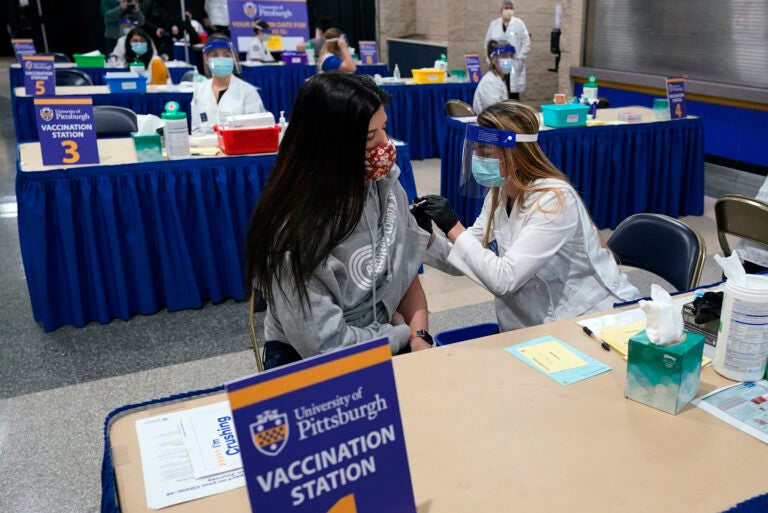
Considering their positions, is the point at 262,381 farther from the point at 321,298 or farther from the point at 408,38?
the point at 408,38

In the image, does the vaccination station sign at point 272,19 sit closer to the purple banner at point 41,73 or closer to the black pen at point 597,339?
the purple banner at point 41,73

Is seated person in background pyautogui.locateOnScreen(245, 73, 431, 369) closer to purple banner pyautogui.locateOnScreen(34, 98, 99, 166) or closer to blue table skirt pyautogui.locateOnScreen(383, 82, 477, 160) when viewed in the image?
purple banner pyautogui.locateOnScreen(34, 98, 99, 166)

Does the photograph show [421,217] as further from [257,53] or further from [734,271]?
[257,53]

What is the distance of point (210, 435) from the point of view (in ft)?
3.86

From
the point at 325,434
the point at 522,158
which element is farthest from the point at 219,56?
the point at 325,434

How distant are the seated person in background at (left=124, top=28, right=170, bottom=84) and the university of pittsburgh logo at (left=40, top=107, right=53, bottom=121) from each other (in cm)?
318

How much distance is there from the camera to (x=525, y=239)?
1.84 metres

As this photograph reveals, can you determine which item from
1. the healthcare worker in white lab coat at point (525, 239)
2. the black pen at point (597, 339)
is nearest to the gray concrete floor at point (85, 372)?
the healthcare worker in white lab coat at point (525, 239)

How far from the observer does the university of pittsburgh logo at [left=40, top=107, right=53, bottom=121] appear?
3.05 m

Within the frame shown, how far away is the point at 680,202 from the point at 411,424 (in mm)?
4406

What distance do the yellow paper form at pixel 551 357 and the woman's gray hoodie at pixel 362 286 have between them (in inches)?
15.8

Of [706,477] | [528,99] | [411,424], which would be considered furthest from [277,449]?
[528,99]

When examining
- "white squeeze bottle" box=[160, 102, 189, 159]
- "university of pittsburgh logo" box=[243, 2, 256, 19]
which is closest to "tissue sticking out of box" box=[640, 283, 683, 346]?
"white squeeze bottle" box=[160, 102, 189, 159]

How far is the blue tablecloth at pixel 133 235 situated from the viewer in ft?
9.94
